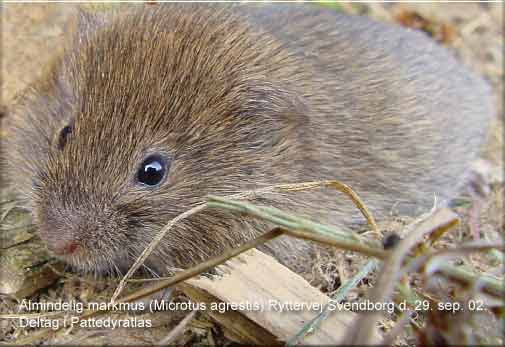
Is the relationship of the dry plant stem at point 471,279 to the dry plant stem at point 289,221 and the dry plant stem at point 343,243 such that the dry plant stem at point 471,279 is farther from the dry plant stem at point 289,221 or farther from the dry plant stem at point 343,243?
the dry plant stem at point 289,221

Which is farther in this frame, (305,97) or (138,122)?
(305,97)

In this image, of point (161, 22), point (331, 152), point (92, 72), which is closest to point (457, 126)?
point (331, 152)

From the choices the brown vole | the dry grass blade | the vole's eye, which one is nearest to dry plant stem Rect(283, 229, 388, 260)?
the dry grass blade

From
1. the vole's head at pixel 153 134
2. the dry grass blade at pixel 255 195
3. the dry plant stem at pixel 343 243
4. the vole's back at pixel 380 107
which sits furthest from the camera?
the vole's back at pixel 380 107

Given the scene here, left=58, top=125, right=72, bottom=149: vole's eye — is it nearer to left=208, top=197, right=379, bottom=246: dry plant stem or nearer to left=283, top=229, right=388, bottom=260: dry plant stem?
left=208, top=197, right=379, bottom=246: dry plant stem

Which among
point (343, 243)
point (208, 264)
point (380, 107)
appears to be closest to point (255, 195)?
point (208, 264)

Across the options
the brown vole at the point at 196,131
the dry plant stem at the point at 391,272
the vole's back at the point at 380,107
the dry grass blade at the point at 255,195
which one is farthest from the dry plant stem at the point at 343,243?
the vole's back at the point at 380,107

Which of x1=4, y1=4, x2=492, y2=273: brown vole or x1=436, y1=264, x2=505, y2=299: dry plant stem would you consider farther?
x1=4, y1=4, x2=492, y2=273: brown vole

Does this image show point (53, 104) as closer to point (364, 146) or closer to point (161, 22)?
point (161, 22)
